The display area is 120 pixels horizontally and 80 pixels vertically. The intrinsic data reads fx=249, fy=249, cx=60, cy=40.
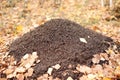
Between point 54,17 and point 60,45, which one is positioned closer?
point 60,45

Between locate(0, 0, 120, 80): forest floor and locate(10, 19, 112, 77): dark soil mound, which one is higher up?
locate(10, 19, 112, 77): dark soil mound

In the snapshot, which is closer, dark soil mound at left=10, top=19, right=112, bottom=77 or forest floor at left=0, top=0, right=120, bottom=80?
forest floor at left=0, top=0, right=120, bottom=80

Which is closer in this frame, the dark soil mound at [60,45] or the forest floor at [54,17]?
the forest floor at [54,17]

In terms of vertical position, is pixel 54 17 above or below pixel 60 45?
below

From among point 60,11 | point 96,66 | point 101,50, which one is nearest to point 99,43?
Result: point 101,50

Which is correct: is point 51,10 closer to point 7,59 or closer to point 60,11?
point 60,11
